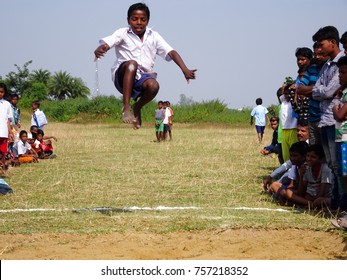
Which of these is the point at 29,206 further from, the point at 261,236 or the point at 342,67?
the point at 342,67

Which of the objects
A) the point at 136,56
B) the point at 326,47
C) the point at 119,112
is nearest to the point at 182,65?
the point at 136,56

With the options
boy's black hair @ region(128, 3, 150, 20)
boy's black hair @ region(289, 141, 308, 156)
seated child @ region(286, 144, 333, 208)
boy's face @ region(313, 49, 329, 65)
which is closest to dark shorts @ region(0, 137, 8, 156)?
boy's black hair @ region(128, 3, 150, 20)

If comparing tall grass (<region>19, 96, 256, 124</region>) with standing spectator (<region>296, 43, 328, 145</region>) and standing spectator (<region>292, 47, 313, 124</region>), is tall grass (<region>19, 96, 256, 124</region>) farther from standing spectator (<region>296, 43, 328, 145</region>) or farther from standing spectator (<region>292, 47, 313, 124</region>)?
standing spectator (<region>296, 43, 328, 145</region>)

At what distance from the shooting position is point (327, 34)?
274 inches

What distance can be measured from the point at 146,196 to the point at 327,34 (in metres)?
3.32

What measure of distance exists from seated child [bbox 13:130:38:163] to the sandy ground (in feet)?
26.4

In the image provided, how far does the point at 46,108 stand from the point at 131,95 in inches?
1950

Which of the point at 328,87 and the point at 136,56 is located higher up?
the point at 136,56

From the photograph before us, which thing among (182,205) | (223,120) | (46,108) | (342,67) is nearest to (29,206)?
(182,205)

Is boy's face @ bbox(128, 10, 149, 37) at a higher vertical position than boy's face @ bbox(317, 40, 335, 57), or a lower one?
higher

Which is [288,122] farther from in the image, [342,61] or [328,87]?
[342,61]

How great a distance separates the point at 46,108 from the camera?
55.2 meters

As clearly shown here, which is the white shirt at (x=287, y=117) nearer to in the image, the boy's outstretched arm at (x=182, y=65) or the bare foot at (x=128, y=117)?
the boy's outstretched arm at (x=182, y=65)

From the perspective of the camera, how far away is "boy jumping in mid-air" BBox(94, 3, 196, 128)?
21.4 ft
